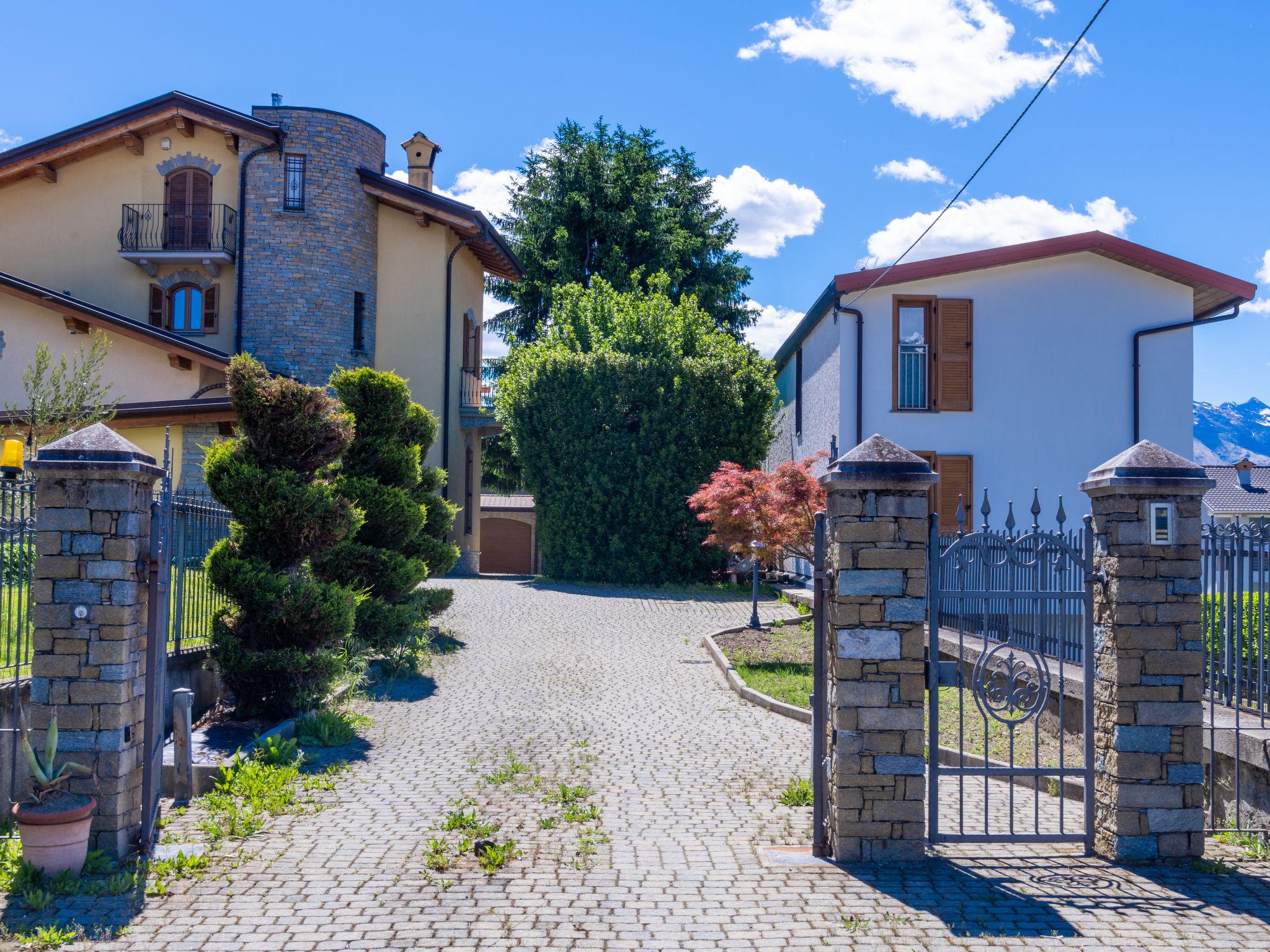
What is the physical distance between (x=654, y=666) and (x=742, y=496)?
3744 millimetres

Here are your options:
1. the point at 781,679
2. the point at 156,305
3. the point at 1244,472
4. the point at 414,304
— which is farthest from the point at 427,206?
the point at 1244,472

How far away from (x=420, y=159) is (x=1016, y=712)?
24.8m

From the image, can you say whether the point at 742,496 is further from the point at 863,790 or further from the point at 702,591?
the point at 863,790

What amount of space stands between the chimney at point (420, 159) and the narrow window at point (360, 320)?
455cm

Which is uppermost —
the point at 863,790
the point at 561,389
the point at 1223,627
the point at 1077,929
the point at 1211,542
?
the point at 561,389

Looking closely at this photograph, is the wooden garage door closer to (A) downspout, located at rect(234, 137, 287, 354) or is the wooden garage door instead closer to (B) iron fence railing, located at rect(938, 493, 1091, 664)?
(A) downspout, located at rect(234, 137, 287, 354)

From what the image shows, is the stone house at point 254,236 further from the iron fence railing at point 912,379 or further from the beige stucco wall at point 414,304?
the iron fence railing at point 912,379

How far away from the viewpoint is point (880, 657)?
5.92 m

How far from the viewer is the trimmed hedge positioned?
859 inches

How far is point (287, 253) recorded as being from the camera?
77.2ft

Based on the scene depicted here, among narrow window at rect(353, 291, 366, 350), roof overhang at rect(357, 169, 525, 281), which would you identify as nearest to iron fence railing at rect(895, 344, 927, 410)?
roof overhang at rect(357, 169, 525, 281)

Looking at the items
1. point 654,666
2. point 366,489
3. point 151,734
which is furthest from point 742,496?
point 151,734

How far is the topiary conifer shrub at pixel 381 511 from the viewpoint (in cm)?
1214

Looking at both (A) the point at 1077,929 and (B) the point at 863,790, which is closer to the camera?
(A) the point at 1077,929
